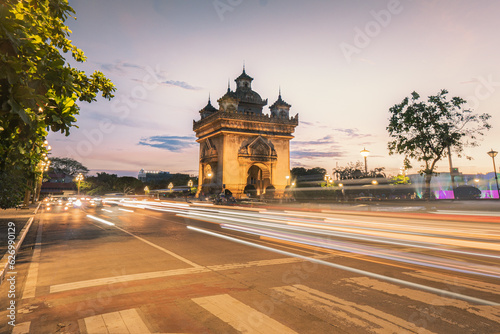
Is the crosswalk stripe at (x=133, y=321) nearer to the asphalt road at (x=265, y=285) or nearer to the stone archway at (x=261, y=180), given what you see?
the asphalt road at (x=265, y=285)

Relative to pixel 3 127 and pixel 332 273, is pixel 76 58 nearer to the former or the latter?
pixel 3 127

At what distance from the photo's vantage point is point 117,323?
4215 mm

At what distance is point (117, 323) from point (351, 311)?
3447 millimetres

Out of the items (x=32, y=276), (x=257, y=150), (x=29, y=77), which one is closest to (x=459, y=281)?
(x=29, y=77)

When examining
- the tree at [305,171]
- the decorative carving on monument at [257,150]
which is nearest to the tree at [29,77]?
the decorative carving on monument at [257,150]

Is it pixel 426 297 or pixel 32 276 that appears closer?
pixel 426 297

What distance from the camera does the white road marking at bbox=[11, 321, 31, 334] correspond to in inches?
159

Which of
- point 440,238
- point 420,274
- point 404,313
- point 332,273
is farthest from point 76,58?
point 440,238

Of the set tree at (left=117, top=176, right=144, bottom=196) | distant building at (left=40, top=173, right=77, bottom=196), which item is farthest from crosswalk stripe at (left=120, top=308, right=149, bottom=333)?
distant building at (left=40, top=173, right=77, bottom=196)

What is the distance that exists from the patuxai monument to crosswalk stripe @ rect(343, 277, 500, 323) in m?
42.7

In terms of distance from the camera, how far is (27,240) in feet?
39.9

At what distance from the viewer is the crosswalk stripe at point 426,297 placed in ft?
14.3

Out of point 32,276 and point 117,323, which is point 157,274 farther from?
point 32,276

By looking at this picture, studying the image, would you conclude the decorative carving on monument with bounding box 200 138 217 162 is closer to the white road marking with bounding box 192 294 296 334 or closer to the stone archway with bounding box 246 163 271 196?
the stone archway with bounding box 246 163 271 196
